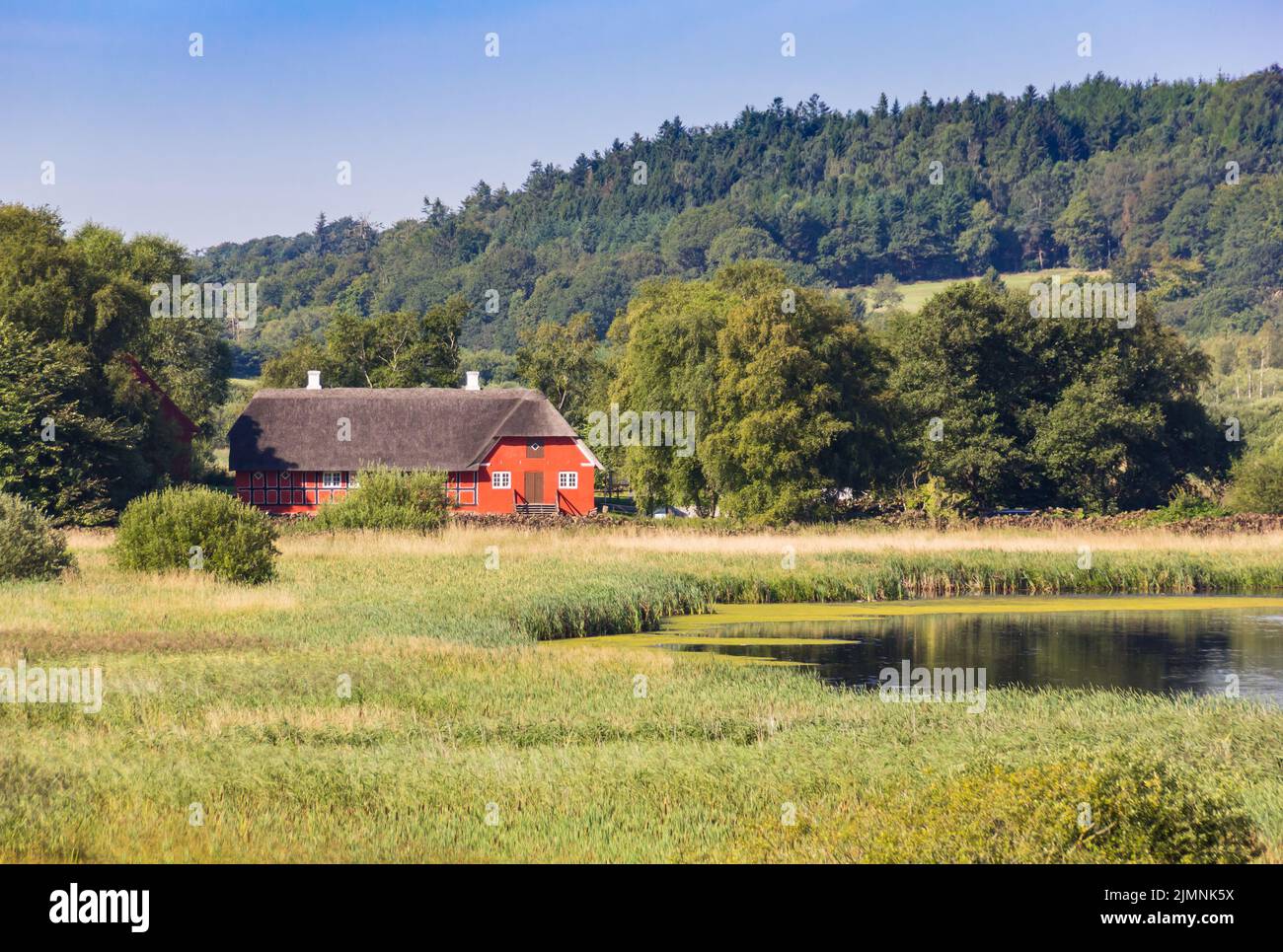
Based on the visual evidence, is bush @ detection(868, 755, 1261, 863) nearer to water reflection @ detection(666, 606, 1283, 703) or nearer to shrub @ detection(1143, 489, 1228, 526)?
water reflection @ detection(666, 606, 1283, 703)

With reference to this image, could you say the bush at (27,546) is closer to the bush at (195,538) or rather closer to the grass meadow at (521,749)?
the grass meadow at (521,749)

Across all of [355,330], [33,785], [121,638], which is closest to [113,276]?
[355,330]

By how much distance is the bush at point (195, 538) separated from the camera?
2923cm

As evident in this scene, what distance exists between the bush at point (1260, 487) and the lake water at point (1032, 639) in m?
19.1

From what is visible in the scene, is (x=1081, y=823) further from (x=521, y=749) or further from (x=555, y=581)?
(x=555, y=581)

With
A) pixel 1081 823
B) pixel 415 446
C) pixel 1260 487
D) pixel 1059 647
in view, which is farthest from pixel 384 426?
pixel 1081 823

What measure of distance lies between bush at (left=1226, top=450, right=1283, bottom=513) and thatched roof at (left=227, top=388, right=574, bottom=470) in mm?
25110

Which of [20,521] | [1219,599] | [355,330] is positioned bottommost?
[1219,599]

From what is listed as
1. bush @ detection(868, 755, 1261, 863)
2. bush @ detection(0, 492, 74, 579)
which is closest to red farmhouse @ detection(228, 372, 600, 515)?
bush @ detection(0, 492, 74, 579)
